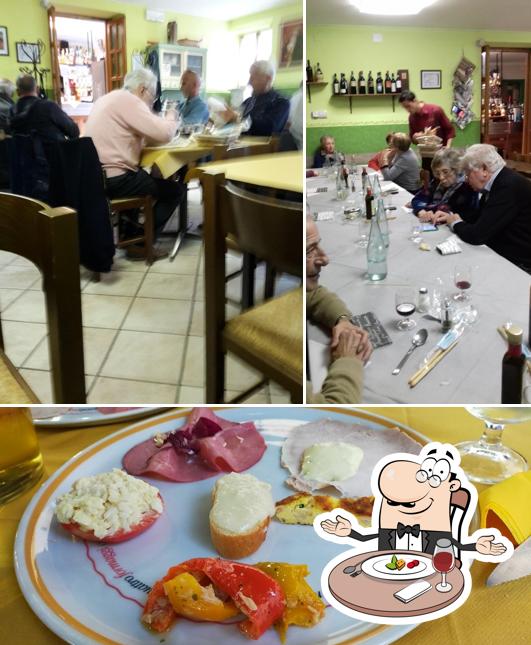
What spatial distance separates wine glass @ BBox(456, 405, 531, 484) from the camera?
0.79 m

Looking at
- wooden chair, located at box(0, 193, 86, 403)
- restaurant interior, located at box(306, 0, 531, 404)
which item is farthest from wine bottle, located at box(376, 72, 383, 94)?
wooden chair, located at box(0, 193, 86, 403)

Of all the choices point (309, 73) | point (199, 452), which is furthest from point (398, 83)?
point (199, 452)

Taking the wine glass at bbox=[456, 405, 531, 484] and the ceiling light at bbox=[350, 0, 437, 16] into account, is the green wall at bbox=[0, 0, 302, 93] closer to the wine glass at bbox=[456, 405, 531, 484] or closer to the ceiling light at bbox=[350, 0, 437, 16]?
the ceiling light at bbox=[350, 0, 437, 16]

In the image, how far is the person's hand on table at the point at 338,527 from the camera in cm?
67

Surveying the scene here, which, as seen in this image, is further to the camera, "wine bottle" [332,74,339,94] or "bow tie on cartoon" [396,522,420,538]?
"wine bottle" [332,74,339,94]

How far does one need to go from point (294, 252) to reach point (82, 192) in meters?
0.32

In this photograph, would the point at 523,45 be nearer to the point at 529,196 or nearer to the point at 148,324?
the point at 529,196

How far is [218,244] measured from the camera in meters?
0.87

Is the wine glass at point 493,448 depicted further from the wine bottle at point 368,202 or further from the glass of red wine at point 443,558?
the wine bottle at point 368,202

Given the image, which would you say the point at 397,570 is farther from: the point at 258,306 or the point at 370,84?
the point at 370,84

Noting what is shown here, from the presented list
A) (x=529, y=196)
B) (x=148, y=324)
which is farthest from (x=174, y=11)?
(x=529, y=196)

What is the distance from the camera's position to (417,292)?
87 cm

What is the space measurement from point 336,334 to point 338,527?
0.30 metres

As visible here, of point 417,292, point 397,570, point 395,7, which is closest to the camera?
point 397,570
